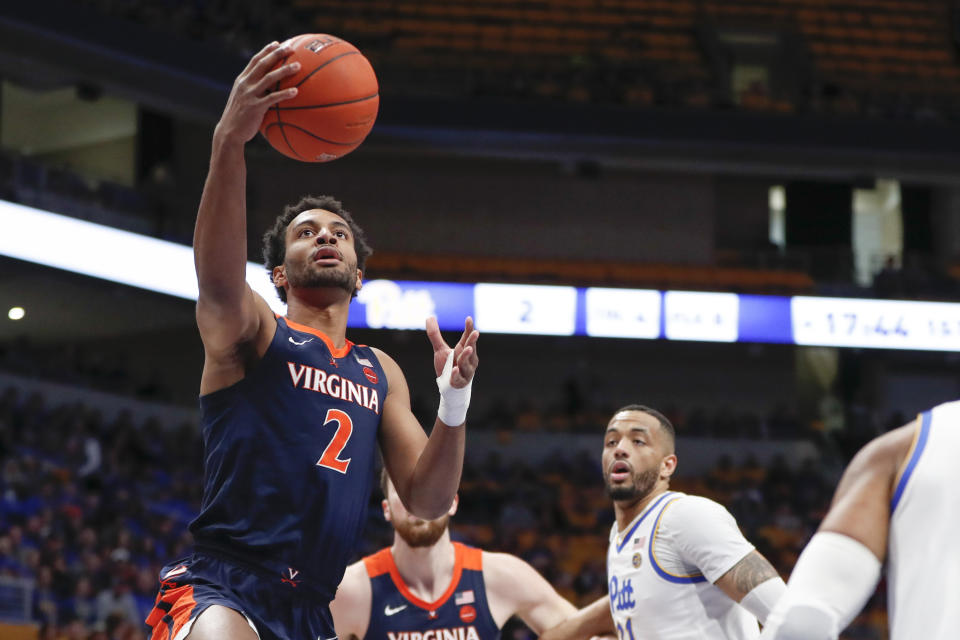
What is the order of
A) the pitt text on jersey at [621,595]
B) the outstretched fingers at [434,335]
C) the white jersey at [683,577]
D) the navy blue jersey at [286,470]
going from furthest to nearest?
the pitt text on jersey at [621,595] < the white jersey at [683,577] < the outstretched fingers at [434,335] < the navy blue jersey at [286,470]

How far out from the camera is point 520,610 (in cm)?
530

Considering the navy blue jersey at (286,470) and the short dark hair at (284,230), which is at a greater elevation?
the short dark hair at (284,230)

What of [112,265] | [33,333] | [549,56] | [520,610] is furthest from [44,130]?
[520,610]

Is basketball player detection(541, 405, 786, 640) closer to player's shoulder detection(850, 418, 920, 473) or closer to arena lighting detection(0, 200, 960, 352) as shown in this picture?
player's shoulder detection(850, 418, 920, 473)

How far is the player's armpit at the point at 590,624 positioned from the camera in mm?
4965

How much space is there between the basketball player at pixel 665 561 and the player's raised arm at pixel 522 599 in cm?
24

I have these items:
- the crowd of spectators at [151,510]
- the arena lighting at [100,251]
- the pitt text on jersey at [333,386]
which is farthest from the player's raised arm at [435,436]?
the arena lighting at [100,251]

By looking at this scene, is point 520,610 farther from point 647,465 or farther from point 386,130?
point 386,130

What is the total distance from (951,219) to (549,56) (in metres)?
9.04

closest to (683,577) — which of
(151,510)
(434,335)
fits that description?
(434,335)

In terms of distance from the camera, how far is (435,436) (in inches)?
141

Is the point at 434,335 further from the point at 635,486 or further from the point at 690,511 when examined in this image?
the point at 635,486

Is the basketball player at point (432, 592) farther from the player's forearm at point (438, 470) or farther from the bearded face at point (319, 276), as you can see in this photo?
the bearded face at point (319, 276)

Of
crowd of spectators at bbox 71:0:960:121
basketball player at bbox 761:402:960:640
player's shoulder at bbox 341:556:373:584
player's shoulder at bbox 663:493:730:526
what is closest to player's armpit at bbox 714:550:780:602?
player's shoulder at bbox 663:493:730:526
